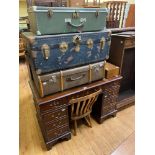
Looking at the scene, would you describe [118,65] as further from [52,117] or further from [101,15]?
[52,117]

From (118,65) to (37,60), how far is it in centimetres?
105

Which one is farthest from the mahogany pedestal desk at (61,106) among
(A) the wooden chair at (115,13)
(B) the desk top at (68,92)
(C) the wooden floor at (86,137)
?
(A) the wooden chair at (115,13)

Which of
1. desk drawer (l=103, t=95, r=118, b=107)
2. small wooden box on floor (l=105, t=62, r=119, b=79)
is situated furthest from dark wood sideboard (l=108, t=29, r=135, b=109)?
desk drawer (l=103, t=95, r=118, b=107)

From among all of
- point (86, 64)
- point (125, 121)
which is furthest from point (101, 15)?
point (125, 121)

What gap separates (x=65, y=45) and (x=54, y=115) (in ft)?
2.21

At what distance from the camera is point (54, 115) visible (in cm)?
137

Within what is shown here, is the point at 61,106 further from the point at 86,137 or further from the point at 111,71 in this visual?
the point at 111,71

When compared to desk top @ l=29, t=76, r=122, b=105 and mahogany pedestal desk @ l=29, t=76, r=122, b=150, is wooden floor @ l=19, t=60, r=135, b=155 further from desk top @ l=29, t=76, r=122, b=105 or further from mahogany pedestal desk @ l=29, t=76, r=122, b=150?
desk top @ l=29, t=76, r=122, b=105

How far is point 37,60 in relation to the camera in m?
1.14

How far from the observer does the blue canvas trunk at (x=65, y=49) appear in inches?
44.3

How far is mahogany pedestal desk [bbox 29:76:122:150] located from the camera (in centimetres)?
131

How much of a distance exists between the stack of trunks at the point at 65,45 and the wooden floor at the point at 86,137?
662mm

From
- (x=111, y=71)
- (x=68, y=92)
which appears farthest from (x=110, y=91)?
(x=68, y=92)

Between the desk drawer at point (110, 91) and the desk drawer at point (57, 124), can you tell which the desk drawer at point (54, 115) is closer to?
the desk drawer at point (57, 124)
